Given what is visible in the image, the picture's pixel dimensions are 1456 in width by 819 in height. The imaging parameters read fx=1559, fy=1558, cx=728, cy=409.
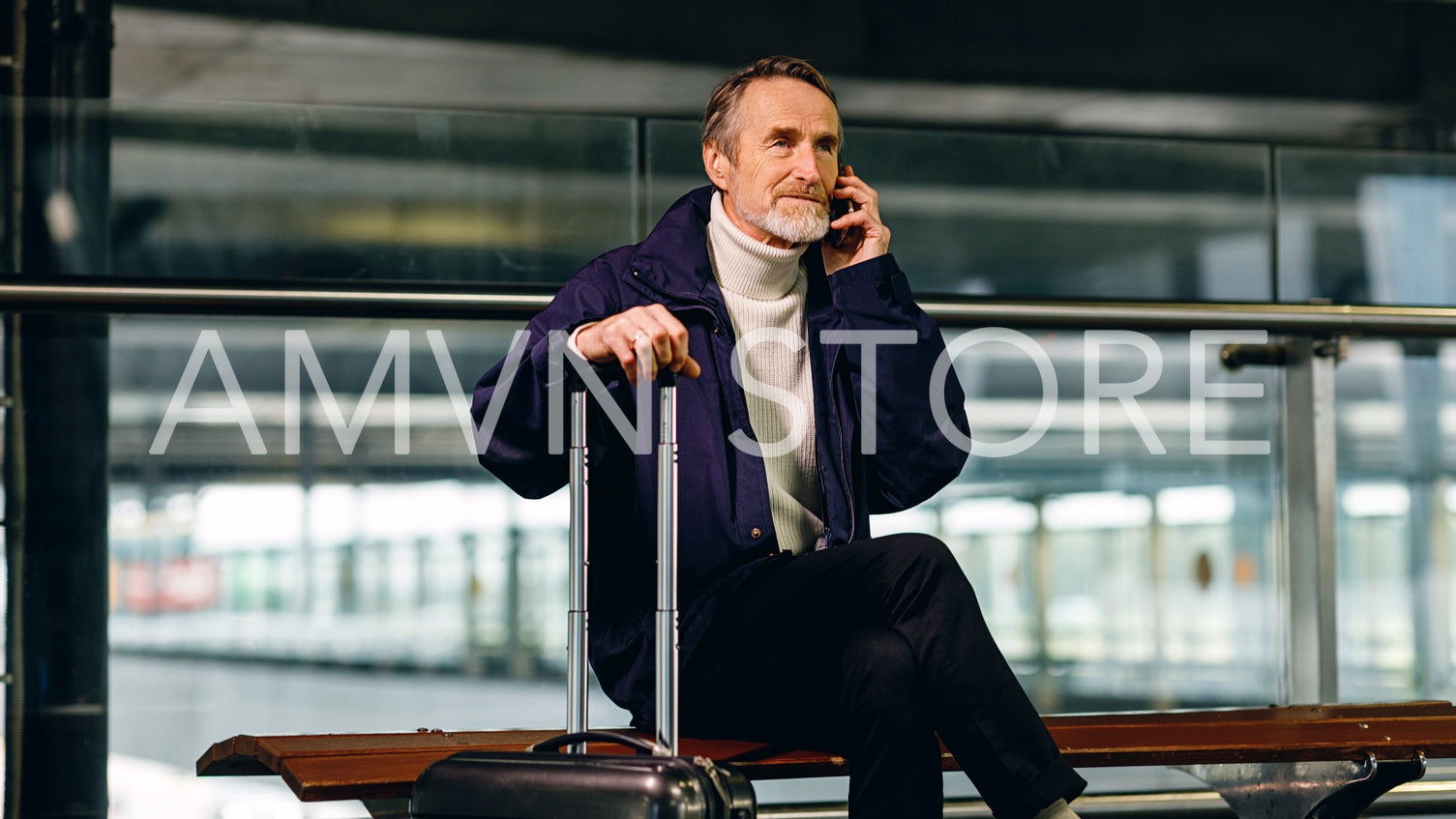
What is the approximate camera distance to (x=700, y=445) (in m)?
2.38

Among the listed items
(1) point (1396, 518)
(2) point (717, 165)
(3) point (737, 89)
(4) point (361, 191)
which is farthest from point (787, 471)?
(1) point (1396, 518)

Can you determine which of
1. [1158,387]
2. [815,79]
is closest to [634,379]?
[815,79]

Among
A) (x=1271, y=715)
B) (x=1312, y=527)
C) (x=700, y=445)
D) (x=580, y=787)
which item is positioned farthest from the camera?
(x=1312, y=527)

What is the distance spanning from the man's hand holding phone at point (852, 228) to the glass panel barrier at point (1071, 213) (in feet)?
4.20

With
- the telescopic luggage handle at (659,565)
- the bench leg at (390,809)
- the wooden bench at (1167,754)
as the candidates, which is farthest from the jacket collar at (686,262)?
the bench leg at (390,809)

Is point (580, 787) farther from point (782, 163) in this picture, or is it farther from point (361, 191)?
point (361, 191)

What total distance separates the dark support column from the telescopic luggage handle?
1.54m

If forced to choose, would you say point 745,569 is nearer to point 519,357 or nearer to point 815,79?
point 519,357

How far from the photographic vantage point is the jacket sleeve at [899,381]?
2.42 m

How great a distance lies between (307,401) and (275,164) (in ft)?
1.80

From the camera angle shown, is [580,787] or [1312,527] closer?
[580,787]

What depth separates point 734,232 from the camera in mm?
2580

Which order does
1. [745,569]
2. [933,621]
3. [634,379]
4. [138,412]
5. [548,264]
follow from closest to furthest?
[634,379] < [933,621] < [745,569] < [138,412] < [548,264]

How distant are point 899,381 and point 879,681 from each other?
0.53 metres
